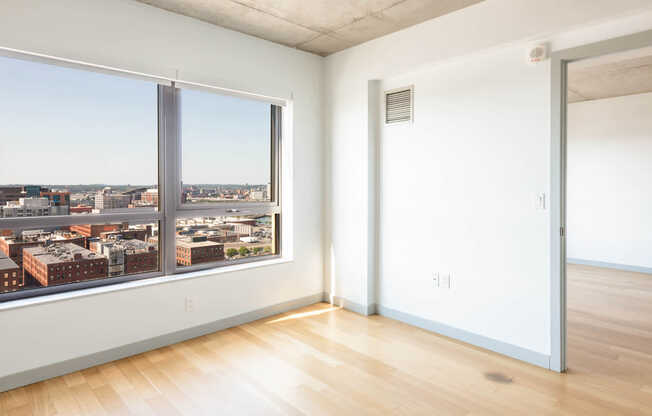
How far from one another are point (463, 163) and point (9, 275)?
349 centimetres

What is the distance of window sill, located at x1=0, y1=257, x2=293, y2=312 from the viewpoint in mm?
2609

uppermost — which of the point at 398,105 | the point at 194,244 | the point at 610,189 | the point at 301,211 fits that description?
the point at 398,105

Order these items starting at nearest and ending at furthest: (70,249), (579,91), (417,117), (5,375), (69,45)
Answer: (5,375), (69,45), (70,249), (417,117), (579,91)

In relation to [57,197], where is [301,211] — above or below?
below

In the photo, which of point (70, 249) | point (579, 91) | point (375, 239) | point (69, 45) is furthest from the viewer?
point (579, 91)

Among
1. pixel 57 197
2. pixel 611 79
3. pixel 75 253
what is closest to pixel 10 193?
pixel 57 197

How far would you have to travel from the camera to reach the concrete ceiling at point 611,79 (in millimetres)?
4578

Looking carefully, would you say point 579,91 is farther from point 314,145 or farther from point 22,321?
point 22,321

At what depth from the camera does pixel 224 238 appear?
3803mm

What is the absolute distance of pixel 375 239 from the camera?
404 centimetres

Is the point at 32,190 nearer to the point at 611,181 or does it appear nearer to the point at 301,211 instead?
the point at 301,211

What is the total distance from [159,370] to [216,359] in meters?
0.40

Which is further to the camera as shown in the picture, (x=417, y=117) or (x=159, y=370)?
(x=417, y=117)

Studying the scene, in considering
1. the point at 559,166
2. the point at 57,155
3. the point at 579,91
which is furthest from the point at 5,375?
the point at 579,91
